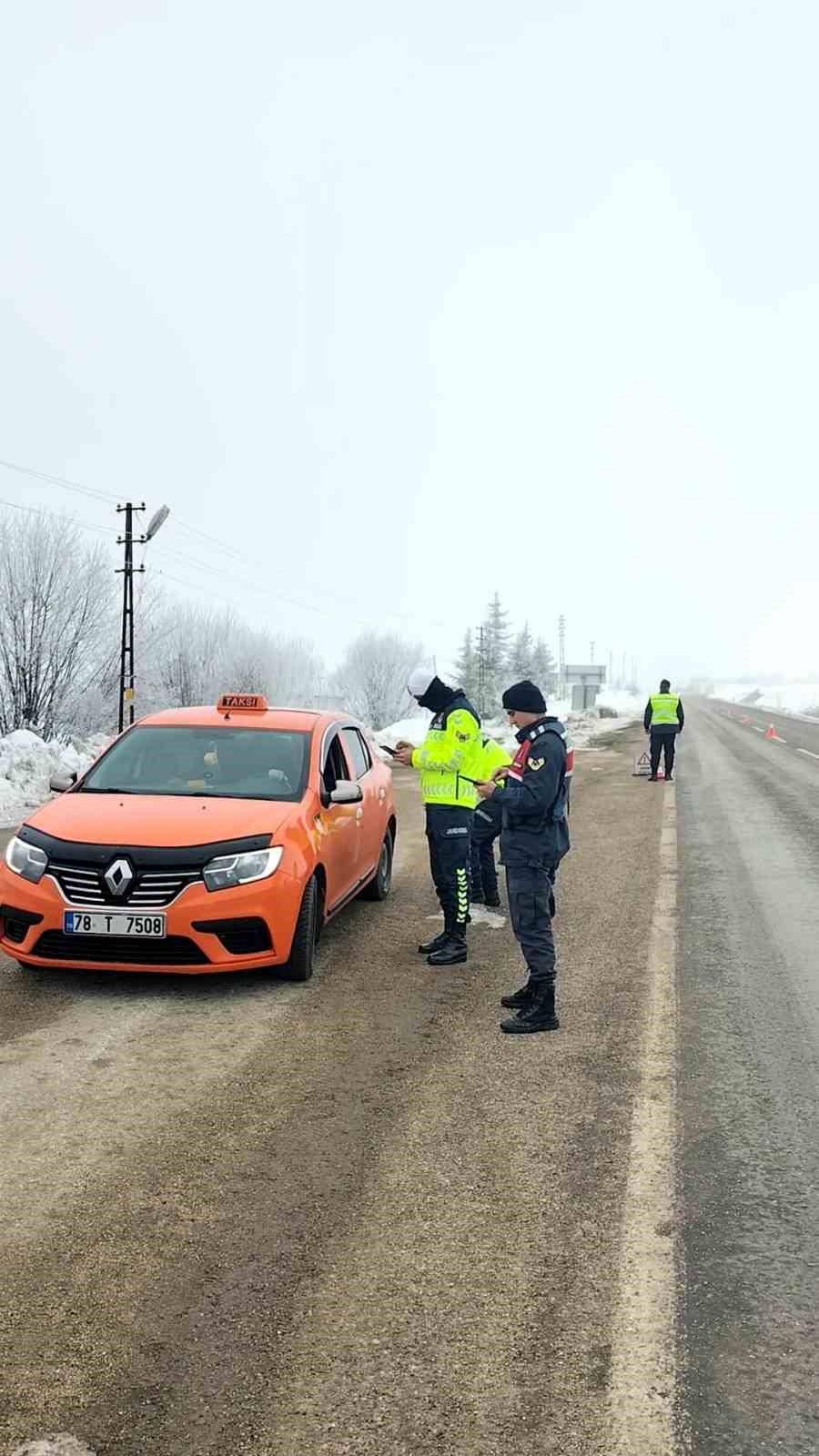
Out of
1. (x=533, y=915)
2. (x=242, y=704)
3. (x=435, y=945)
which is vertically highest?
(x=242, y=704)

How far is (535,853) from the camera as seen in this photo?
5543mm

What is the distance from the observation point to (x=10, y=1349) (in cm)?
274

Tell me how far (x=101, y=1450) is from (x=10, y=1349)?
0.48 meters

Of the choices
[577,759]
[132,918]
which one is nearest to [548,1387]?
[132,918]

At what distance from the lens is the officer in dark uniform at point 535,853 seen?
5.48 m

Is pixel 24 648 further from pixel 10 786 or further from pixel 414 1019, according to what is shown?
pixel 414 1019

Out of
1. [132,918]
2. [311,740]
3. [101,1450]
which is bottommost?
[101,1450]

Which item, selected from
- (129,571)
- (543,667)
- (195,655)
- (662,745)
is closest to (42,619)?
(129,571)

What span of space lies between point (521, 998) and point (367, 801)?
248cm

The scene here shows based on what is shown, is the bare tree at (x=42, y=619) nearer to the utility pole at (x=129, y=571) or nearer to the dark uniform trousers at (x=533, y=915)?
the utility pole at (x=129, y=571)

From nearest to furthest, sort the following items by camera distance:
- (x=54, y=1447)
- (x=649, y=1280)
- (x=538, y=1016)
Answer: (x=54, y=1447) < (x=649, y=1280) < (x=538, y=1016)

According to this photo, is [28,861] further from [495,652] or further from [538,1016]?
[495,652]

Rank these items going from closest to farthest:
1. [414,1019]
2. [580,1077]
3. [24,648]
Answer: [580,1077]
[414,1019]
[24,648]

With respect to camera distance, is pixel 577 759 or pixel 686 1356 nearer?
pixel 686 1356
